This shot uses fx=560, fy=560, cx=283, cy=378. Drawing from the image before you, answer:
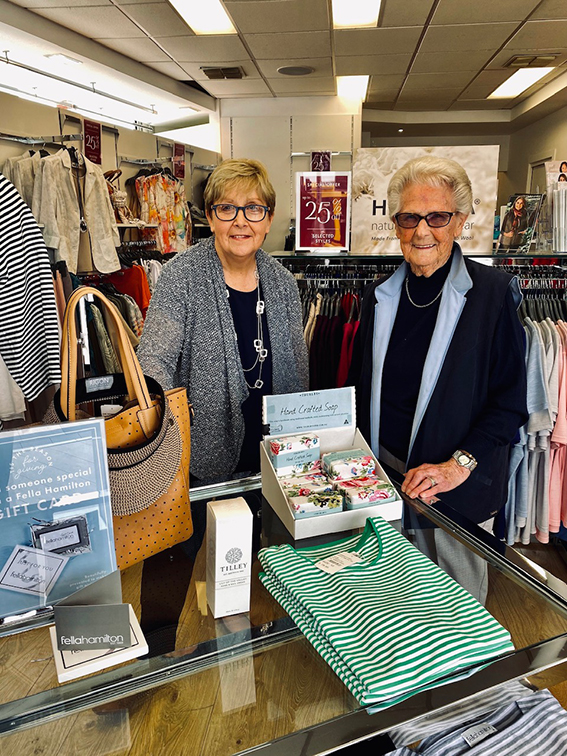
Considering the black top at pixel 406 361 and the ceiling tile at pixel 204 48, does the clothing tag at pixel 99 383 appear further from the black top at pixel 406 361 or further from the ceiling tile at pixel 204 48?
the ceiling tile at pixel 204 48

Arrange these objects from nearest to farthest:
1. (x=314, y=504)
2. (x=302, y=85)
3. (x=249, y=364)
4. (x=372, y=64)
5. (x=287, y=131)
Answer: (x=314, y=504) < (x=249, y=364) < (x=372, y=64) < (x=302, y=85) < (x=287, y=131)

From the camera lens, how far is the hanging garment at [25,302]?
2158mm

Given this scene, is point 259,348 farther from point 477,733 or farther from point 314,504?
point 477,733

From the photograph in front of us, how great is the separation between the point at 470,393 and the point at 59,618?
1.27 m

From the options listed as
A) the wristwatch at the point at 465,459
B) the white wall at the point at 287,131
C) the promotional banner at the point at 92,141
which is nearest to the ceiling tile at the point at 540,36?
the white wall at the point at 287,131

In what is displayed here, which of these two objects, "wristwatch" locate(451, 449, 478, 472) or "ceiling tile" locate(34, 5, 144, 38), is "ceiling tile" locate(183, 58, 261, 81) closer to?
"ceiling tile" locate(34, 5, 144, 38)

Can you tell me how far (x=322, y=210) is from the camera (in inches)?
118

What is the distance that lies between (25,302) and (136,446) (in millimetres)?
1444

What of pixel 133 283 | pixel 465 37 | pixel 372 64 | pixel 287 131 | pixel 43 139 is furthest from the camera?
pixel 287 131

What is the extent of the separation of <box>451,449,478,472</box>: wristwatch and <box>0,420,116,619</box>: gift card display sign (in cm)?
102

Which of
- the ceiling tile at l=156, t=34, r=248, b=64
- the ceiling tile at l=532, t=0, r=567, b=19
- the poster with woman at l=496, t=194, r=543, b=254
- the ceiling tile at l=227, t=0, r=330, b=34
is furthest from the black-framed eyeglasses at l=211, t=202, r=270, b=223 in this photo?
the ceiling tile at l=156, t=34, r=248, b=64

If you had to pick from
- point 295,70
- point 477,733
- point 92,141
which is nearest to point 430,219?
point 477,733

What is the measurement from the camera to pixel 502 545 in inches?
45.6

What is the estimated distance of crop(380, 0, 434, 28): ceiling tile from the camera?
5016 mm
